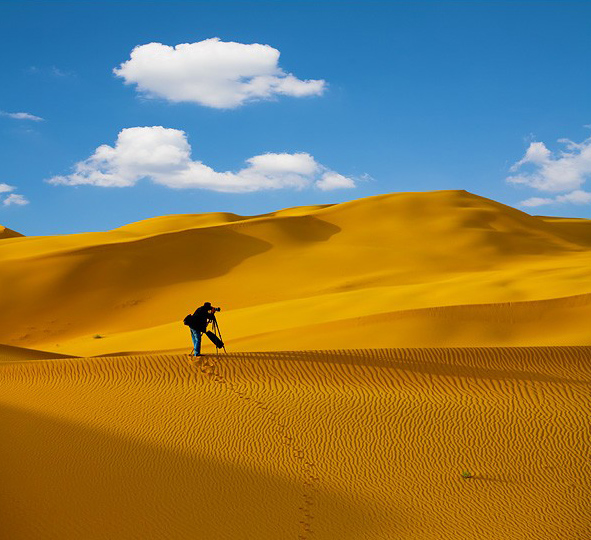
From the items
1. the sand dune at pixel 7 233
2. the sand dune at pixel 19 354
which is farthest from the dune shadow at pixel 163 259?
the sand dune at pixel 7 233

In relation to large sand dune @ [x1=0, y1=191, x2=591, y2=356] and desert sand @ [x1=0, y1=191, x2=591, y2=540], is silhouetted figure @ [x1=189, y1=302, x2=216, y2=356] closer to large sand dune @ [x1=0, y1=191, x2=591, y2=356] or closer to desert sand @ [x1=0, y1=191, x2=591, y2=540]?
desert sand @ [x1=0, y1=191, x2=591, y2=540]

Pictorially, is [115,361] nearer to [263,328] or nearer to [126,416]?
[126,416]

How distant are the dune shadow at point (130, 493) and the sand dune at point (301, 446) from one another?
27mm

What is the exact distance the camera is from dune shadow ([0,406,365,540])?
8148 mm

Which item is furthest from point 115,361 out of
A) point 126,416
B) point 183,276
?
point 183,276

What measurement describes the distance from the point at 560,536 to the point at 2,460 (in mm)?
7018

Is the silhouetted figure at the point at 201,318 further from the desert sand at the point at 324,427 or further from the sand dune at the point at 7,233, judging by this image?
the sand dune at the point at 7,233

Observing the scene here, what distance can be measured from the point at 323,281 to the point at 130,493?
2992 centimetres

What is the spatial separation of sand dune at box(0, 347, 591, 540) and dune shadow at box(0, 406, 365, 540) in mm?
27

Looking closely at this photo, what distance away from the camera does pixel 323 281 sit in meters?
38.7

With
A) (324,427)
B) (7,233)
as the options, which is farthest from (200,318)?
(7,233)

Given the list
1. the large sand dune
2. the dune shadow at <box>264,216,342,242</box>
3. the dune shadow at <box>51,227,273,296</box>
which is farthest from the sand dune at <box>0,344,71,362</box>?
the dune shadow at <box>264,216,342,242</box>

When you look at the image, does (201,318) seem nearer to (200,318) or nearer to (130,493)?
(200,318)

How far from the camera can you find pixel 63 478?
9305mm
